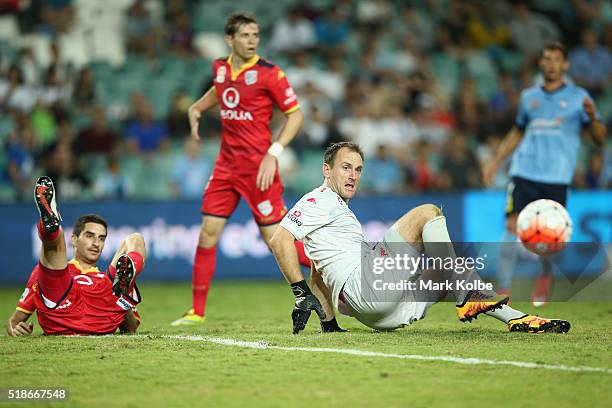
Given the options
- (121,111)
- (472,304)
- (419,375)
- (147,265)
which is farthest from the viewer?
(121,111)

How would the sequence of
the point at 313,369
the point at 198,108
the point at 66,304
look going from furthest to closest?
the point at 198,108 < the point at 66,304 < the point at 313,369

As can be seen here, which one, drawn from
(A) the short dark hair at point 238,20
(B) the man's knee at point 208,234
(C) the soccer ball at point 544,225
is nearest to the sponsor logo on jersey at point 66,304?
(B) the man's knee at point 208,234

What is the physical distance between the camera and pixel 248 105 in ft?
28.9

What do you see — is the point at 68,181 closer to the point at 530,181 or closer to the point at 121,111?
the point at 121,111

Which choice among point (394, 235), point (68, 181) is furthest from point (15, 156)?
point (394, 235)

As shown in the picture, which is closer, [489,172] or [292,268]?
[292,268]

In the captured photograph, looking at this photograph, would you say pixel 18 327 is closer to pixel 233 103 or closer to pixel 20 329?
pixel 20 329

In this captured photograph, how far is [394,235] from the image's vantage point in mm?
6617

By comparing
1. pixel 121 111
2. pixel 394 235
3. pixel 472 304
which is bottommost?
pixel 472 304

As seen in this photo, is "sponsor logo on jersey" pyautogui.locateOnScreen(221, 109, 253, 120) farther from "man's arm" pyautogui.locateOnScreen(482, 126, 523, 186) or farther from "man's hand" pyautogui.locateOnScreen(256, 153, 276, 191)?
"man's arm" pyautogui.locateOnScreen(482, 126, 523, 186)

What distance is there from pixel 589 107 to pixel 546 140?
0.60 m

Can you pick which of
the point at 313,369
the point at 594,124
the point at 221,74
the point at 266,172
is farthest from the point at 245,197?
the point at 594,124

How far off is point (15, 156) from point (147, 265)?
9.37 ft

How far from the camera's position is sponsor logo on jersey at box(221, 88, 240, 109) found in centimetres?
878
